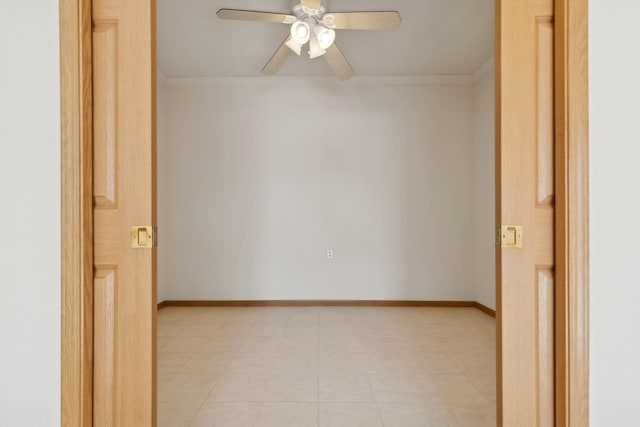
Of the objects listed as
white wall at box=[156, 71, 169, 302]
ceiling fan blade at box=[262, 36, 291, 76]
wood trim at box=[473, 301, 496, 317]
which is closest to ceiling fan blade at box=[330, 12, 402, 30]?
ceiling fan blade at box=[262, 36, 291, 76]

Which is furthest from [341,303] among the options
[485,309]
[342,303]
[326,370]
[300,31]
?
[300,31]

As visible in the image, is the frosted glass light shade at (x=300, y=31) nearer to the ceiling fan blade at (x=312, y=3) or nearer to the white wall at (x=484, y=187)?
the ceiling fan blade at (x=312, y=3)

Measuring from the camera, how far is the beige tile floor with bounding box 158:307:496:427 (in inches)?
→ 76.2

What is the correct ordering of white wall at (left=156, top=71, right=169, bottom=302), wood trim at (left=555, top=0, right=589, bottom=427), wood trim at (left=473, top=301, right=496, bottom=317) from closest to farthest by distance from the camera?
wood trim at (left=555, top=0, right=589, bottom=427) → wood trim at (left=473, top=301, right=496, bottom=317) → white wall at (left=156, top=71, right=169, bottom=302)

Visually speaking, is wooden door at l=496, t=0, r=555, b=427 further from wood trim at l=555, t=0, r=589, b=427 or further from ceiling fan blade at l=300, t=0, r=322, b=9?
ceiling fan blade at l=300, t=0, r=322, b=9

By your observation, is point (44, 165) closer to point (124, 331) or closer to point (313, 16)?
point (124, 331)

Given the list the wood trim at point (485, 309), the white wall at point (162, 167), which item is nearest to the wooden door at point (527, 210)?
the wood trim at point (485, 309)

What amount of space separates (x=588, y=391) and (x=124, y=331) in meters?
1.47

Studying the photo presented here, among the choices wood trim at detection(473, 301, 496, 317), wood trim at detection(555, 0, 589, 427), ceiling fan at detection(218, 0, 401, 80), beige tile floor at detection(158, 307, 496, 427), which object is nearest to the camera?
wood trim at detection(555, 0, 589, 427)

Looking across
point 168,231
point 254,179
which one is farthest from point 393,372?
point 168,231

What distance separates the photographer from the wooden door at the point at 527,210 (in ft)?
3.71

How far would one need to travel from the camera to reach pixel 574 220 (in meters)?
1.08

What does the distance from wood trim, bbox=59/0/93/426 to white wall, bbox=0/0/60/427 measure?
3 centimetres

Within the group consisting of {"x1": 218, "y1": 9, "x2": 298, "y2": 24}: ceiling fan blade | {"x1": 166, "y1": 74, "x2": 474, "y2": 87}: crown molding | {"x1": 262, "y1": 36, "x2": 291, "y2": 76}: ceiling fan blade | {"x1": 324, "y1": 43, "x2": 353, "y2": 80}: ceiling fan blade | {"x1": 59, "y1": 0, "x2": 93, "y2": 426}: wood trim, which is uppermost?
{"x1": 166, "y1": 74, "x2": 474, "y2": 87}: crown molding
